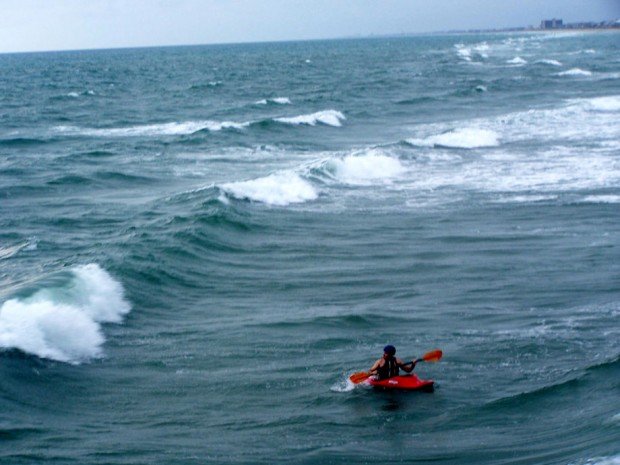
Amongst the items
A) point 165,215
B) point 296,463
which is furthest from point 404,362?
point 165,215

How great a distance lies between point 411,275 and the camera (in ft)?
63.8

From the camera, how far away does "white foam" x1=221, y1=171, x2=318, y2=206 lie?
2778 centimetres

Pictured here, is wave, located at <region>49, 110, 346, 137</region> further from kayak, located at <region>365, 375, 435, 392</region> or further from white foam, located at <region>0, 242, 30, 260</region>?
kayak, located at <region>365, 375, 435, 392</region>

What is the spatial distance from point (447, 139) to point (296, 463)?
96.9 ft

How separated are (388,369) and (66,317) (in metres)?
6.79

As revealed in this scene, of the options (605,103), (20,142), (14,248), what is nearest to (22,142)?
(20,142)

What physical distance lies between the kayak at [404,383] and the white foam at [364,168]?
58.5 ft

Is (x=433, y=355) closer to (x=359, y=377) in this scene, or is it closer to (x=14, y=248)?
(x=359, y=377)

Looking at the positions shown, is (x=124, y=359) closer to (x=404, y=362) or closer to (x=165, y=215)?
(x=404, y=362)

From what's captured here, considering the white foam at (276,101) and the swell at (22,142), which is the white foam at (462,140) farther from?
the white foam at (276,101)

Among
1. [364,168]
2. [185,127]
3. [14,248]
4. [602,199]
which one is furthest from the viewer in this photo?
[185,127]

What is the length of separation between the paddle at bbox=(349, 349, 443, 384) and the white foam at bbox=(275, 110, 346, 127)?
117 feet

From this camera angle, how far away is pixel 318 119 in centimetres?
5012

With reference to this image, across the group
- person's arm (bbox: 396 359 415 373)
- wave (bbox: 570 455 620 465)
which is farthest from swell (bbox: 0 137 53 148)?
wave (bbox: 570 455 620 465)
